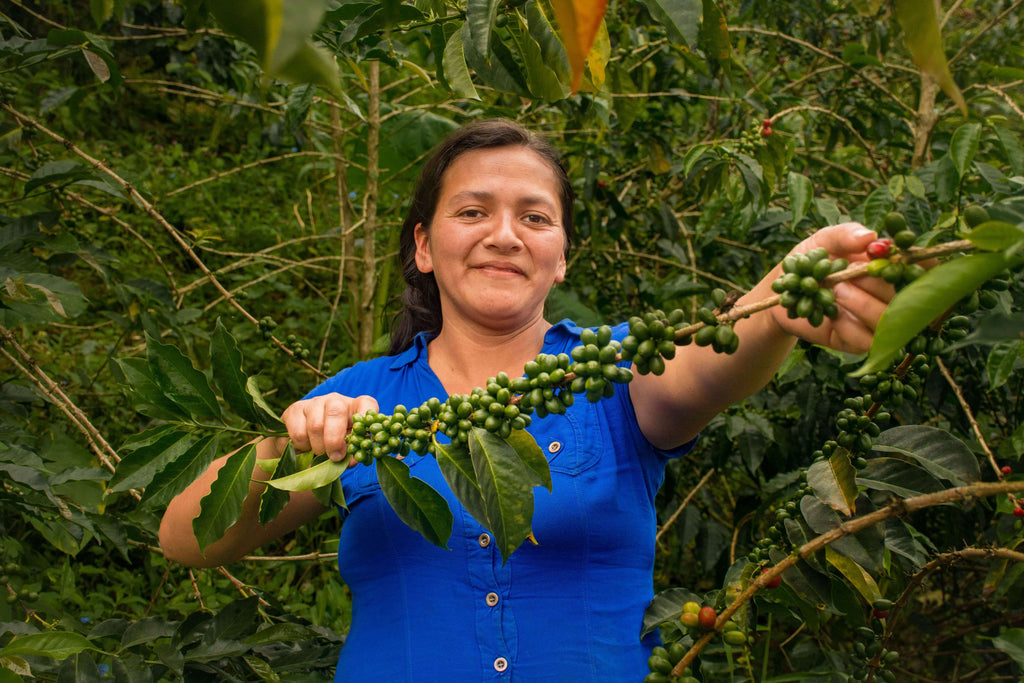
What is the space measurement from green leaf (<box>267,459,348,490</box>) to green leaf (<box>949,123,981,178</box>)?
1351 mm

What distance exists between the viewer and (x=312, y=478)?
103 centimetres

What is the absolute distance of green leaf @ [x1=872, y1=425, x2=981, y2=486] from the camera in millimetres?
1024

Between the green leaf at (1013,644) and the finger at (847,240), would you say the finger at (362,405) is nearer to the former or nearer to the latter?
the finger at (847,240)

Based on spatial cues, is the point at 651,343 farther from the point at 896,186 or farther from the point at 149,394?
the point at 896,186

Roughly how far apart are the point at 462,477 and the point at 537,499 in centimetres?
42

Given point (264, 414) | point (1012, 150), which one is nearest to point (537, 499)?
point (264, 414)

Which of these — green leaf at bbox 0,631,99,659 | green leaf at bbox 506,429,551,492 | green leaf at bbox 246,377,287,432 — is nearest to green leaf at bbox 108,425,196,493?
green leaf at bbox 246,377,287,432

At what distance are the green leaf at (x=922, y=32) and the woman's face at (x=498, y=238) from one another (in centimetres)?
117

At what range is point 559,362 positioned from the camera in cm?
95

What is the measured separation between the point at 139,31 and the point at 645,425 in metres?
3.10

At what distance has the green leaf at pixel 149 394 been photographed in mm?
1138

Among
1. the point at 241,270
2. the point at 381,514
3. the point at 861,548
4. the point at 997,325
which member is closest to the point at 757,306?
the point at 997,325

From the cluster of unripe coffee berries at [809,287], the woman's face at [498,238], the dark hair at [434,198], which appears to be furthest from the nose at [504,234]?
the cluster of unripe coffee berries at [809,287]

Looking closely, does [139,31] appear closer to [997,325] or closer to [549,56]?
[549,56]
